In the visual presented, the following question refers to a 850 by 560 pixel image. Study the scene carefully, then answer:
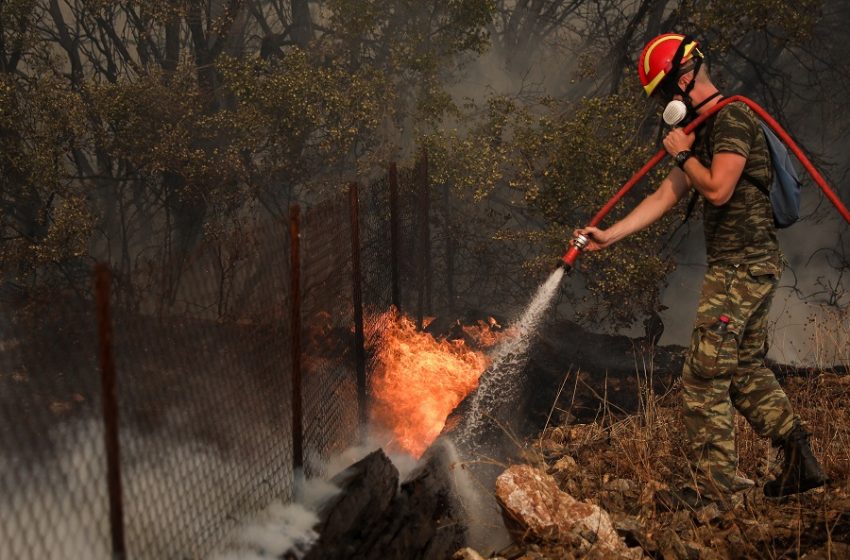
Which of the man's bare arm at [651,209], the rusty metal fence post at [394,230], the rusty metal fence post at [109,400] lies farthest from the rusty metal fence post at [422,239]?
the rusty metal fence post at [109,400]

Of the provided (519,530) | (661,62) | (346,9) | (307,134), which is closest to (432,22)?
(346,9)

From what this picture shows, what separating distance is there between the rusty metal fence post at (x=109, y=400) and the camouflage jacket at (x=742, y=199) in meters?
2.78

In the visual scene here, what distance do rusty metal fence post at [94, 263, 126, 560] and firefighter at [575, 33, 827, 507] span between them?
2.70 m

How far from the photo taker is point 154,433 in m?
3.12

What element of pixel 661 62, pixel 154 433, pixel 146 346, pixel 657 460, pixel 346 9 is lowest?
pixel 657 460

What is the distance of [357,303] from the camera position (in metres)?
5.42

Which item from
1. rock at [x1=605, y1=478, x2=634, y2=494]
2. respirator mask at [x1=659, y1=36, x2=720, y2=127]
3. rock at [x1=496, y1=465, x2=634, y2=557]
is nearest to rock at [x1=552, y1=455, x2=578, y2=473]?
rock at [x1=605, y1=478, x2=634, y2=494]

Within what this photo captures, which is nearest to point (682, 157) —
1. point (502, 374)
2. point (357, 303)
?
point (357, 303)

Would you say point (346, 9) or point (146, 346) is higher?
point (346, 9)

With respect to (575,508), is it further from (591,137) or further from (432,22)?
(432,22)

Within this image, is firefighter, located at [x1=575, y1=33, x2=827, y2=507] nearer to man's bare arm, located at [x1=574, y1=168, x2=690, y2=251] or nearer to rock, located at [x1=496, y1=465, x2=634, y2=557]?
man's bare arm, located at [x1=574, y1=168, x2=690, y2=251]

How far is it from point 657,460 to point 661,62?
2.32m

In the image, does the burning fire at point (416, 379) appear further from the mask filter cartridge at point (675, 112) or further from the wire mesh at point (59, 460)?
the mask filter cartridge at point (675, 112)

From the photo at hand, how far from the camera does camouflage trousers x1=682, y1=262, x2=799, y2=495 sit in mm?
3918
